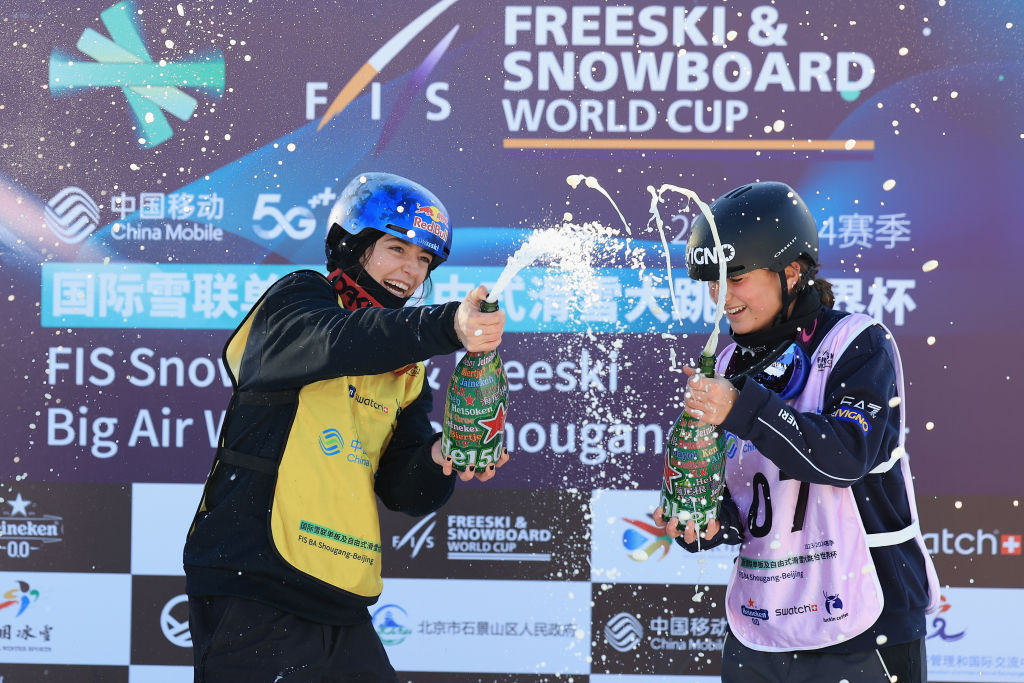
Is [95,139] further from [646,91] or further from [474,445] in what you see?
[474,445]

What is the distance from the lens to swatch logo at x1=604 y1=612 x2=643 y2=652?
4.27 meters

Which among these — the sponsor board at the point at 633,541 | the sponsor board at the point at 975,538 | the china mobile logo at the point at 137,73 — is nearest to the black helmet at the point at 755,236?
the sponsor board at the point at 633,541

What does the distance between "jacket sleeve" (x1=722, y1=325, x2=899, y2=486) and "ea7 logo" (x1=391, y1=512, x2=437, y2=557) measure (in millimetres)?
2181

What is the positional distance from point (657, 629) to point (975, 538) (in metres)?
1.36

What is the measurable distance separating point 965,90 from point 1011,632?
7.34 ft

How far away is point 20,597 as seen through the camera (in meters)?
4.33

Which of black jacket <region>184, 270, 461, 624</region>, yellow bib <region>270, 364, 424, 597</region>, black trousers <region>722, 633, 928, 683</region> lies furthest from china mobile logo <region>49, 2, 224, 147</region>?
black trousers <region>722, 633, 928, 683</region>

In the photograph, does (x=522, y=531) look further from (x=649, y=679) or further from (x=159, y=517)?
(x=159, y=517)

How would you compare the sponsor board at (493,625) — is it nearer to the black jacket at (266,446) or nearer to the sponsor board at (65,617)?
the sponsor board at (65,617)

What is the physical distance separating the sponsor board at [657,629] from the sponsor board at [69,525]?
2.07 m

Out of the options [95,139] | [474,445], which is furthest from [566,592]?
[95,139]

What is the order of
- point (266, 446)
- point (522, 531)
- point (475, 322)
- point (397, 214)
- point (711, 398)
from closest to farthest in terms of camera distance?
point (475, 322)
point (711, 398)
point (266, 446)
point (397, 214)
point (522, 531)

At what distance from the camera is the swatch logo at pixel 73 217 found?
4312 millimetres

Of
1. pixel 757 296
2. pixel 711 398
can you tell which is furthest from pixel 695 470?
pixel 757 296
